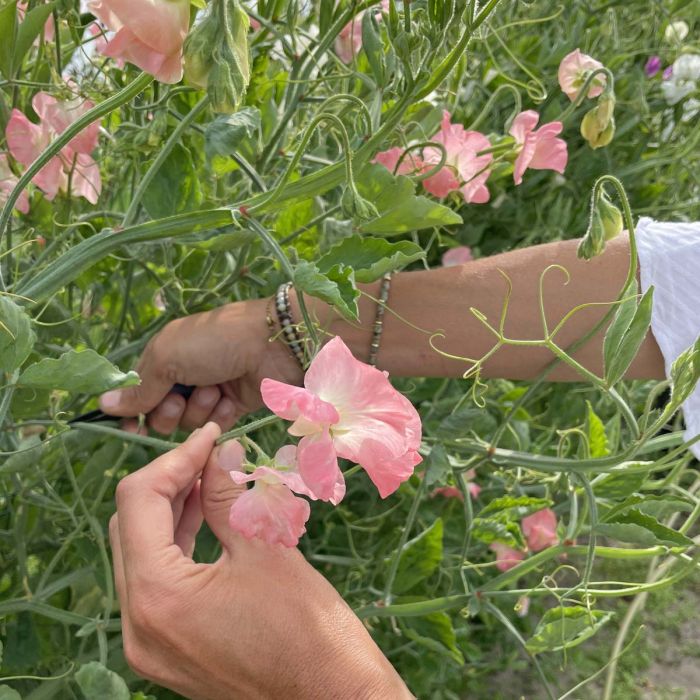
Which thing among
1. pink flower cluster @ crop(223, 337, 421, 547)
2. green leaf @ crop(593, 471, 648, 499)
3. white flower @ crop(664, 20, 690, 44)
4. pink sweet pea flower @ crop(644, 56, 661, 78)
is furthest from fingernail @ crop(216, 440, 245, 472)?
pink sweet pea flower @ crop(644, 56, 661, 78)

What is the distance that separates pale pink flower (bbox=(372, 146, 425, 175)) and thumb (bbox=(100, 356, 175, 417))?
11.7 inches

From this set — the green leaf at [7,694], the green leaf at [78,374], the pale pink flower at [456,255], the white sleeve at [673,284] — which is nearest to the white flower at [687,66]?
the pale pink flower at [456,255]

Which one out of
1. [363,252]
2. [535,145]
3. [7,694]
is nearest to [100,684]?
[7,694]

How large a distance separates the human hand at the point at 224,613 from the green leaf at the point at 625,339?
0.91 feet

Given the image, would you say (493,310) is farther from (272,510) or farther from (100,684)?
(100,684)

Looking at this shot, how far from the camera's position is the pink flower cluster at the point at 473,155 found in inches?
34.5

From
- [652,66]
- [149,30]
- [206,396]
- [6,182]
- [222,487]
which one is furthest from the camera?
[652,66]

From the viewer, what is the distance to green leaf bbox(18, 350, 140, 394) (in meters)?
0.59

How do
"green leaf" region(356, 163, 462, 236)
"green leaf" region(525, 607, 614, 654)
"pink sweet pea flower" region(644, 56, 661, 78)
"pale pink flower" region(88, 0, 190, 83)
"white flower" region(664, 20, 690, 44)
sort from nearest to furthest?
"pale pink flower" region(88, 0, 190, 83) < "green leaf" region(356, 163, 462, 236) < "green leaf" region(525, 607, 614, 654) < "white flower" region(664, 20, 690, 44) < "pink sweet pea flower" region(644, 56, 661, 78)

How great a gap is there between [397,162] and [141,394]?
0.33 m

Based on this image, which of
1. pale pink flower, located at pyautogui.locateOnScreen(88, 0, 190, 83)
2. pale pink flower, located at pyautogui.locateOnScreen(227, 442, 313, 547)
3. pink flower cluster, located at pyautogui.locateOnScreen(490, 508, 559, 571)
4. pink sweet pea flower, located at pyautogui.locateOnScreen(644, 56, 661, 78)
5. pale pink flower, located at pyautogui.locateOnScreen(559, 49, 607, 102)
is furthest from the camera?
pink sweet pea flower, located at pyautogui.locateOnScreen(644, 56, 661, 78)

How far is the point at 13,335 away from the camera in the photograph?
570 millimetres

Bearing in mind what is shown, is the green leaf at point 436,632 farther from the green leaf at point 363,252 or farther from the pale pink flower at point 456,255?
the pale pink flower at point 456,255

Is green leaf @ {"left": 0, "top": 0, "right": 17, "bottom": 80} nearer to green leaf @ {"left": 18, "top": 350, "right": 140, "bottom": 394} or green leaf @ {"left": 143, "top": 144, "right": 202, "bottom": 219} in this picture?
green leaf @ {"left": 143, "top": 144, "right": 202, "bottom": 219}
